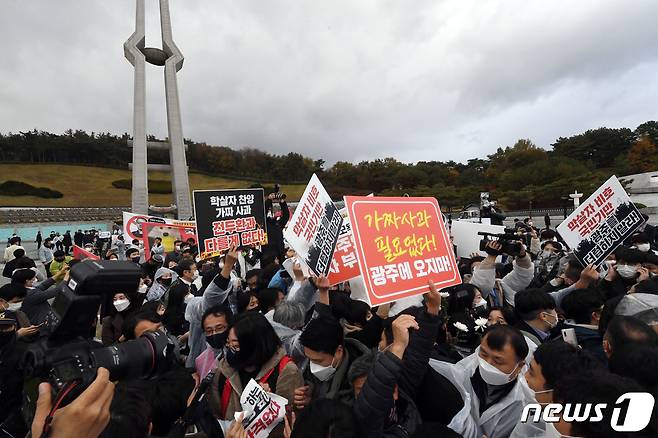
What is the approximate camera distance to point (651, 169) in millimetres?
33500

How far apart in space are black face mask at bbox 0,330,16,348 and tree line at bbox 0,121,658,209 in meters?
29.9

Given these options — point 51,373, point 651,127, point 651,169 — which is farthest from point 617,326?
point 651,127

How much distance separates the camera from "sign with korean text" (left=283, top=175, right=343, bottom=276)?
2805 mm

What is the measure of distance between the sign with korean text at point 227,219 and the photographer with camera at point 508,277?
127 inches

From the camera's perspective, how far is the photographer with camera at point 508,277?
2.93 meters

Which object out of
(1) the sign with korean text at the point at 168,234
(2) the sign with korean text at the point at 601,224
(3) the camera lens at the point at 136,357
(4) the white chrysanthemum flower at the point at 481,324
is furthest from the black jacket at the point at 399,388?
(1) the sign with korean text at the point at 168,234

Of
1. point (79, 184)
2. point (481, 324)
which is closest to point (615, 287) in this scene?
point (481, 324)

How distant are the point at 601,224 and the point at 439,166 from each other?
162ft

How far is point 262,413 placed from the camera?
1832 mm

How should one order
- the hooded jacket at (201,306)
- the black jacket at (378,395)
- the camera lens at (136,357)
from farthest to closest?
1. the hooded jacket at (201,306)
2. the black jacket at (378,395)
3. the camera lens at (136,357)

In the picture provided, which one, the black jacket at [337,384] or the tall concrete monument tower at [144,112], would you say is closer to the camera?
the black jacket at [337,384]

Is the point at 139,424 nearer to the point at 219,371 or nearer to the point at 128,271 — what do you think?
the point at 128,271

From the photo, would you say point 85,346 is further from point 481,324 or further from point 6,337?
point 481,324

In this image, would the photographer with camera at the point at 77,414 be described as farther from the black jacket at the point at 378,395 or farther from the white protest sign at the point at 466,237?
the white protest sign at the point at 466,237
